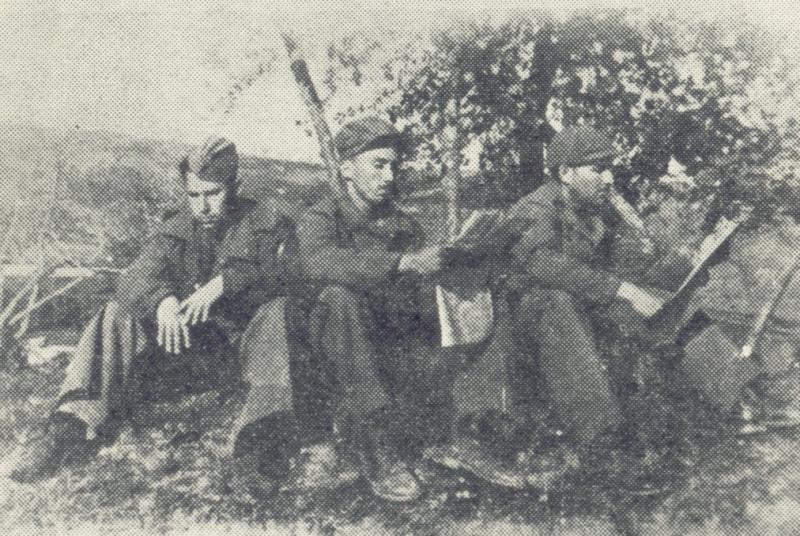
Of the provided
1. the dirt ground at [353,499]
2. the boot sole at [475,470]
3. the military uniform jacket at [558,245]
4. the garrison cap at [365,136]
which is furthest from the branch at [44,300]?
the military uniform jacket at [558,245]

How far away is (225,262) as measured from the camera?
94.3 inches

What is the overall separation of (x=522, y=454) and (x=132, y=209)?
2.00 meters

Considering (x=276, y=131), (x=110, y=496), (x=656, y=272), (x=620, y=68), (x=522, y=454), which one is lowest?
(x=110, y=496)

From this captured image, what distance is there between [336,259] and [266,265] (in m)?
0.36

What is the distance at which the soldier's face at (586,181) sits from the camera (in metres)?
2.45

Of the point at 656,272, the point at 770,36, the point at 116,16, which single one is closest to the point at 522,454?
the point at 656,272

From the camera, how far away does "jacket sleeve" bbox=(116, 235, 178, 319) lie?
7.61ft

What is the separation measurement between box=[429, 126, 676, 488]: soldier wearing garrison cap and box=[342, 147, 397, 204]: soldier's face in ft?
1.51

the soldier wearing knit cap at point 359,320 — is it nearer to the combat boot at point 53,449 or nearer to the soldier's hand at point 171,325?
the soldier's hand at point 171,325

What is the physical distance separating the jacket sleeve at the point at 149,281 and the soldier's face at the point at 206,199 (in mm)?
160

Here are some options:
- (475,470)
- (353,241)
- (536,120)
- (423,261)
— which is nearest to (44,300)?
(353,241)

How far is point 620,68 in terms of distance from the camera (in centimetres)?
271

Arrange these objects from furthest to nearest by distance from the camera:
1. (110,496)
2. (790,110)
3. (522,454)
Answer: (790,110), (110,496), (522,454)

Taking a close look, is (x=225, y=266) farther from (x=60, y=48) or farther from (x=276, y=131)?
(x=60, y=48)
